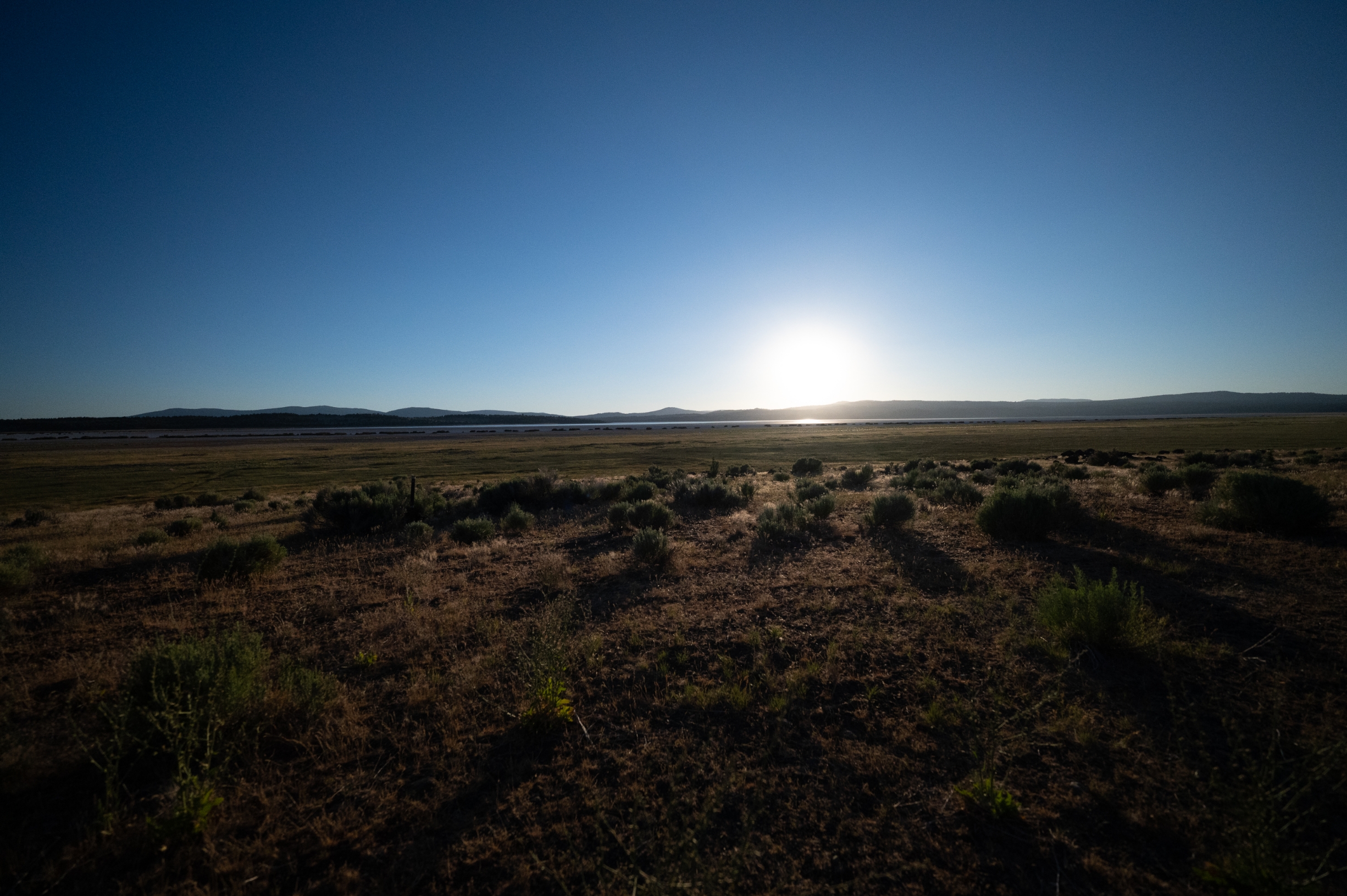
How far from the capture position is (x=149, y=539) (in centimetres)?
1273

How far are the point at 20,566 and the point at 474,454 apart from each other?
1866 inches

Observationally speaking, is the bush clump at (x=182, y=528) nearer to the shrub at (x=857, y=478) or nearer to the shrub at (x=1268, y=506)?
the shrub at (x=857, y=478)

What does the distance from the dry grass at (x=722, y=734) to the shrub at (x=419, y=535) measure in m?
3.68

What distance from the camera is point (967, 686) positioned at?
4.90 meters

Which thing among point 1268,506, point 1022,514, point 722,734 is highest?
point 1268,506

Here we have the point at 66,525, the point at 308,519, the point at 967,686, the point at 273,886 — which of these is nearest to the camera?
the point at 273,886

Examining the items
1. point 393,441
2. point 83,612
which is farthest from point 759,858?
point 393,441

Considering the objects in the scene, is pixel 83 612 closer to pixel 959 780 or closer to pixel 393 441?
pixel 959 780

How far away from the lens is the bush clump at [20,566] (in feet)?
A: 28.7

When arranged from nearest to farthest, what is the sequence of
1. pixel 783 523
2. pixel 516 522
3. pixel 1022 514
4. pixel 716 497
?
pixel 1022 514 < pixel 783 523 < pixel 516 522 < pixel 716 497

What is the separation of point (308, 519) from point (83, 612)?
289 inches

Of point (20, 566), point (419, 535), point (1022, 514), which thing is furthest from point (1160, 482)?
point (20, 566)

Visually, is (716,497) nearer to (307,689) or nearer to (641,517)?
(641,517)

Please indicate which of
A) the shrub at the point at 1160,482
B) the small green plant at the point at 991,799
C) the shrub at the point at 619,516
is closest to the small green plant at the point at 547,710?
the small green plant at the point at 991,799
